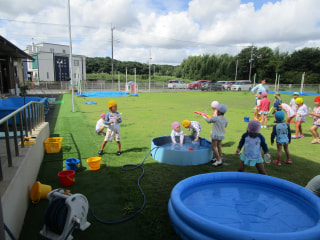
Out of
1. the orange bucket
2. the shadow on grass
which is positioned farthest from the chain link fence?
the orange bucket

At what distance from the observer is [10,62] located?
20.9 meters

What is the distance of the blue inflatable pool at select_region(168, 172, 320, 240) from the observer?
2.73m

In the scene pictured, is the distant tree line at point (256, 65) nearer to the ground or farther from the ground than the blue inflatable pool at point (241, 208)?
farther from the ground

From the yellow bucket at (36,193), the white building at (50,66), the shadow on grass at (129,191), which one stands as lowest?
the shadow on grass at (129,191)

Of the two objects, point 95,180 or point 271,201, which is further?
point 95,180

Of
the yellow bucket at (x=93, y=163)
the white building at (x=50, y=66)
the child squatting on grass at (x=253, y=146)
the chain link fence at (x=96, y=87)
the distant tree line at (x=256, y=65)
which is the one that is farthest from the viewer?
the distant tree line at (x=256, y=65)

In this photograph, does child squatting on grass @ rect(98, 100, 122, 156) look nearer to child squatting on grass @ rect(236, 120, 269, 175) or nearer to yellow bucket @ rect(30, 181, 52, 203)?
yellow bucket @ rect(30, 181, 52, 203)

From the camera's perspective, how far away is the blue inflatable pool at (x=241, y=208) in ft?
8.96

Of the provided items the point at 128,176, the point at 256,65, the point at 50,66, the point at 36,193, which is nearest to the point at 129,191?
the point at 128,176

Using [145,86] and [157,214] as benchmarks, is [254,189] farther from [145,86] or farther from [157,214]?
[145,86]

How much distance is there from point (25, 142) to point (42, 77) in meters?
60.2

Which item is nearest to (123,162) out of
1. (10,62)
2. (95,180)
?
(95,180)

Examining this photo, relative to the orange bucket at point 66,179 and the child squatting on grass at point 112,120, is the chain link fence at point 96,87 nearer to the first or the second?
the child squatting on grass at point 112,120

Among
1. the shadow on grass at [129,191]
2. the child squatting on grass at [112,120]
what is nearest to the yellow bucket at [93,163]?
the shadow on grass at [129,191]
